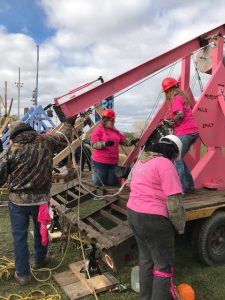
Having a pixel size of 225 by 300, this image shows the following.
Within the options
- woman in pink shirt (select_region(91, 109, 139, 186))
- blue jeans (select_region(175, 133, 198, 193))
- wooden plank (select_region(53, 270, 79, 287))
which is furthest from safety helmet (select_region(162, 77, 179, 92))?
wooden plank (select_region(53, 270, 79, 287))

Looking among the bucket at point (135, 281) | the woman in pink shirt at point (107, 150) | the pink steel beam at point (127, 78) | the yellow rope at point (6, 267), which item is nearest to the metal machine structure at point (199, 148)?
the pink steel beam at point (127, 78)

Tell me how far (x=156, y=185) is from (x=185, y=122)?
7.79 feet

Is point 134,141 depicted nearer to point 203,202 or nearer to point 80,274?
point 203,202

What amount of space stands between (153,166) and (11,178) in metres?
1.99

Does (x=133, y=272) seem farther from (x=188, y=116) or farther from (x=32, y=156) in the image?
(x=188, y=116)

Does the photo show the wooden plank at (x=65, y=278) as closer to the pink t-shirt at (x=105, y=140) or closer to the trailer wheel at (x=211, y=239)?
the trailer wheel at (x=211, y=239)

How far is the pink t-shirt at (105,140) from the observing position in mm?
6035

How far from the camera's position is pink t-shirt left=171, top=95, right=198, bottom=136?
204 inches

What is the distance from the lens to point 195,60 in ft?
21.7

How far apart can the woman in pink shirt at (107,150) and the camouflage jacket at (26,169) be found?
1.75m

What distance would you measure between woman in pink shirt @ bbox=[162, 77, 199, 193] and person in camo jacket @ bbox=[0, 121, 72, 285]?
200 cm

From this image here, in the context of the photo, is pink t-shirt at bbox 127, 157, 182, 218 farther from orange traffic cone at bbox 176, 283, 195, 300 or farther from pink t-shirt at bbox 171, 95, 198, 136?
pink t-shirt at bbox 171, 95, 198, 136

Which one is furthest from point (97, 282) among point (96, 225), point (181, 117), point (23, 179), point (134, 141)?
point (134, 141)

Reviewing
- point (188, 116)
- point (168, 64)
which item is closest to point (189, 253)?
point (188, 116)
